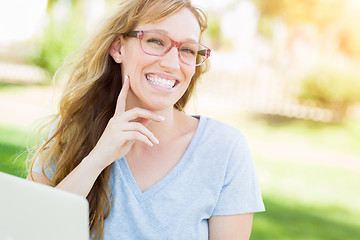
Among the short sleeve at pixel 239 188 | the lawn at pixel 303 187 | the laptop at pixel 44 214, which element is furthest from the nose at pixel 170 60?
the lawn at pixel 303 187

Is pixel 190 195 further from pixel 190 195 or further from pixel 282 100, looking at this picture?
pixel 282 100

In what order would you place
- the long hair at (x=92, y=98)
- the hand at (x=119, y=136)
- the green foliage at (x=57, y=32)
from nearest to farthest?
the hand at (x=119, y=136), the long hair at (x=92, y=98), the green foliage at (x=57, y=32)

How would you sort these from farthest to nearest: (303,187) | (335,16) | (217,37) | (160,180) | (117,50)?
(217,37) → (335,16) → (303,187) → (117,50) → (160,180)

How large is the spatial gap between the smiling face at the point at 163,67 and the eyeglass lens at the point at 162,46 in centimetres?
1

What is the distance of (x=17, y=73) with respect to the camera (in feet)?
42.1

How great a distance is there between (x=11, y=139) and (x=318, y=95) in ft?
20.1

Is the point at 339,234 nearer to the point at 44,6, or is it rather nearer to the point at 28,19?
the point at 44,6

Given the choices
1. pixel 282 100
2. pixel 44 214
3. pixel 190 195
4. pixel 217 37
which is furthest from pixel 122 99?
pixel 217 37

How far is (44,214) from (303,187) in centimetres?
537

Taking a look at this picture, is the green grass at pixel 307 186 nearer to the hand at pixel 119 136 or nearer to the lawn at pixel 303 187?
the lawn at pixel 303 187

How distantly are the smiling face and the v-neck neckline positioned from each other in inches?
6.7

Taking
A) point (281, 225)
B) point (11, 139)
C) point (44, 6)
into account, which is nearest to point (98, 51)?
point (281, 225)

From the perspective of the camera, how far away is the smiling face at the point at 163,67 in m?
1.75

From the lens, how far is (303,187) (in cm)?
602
